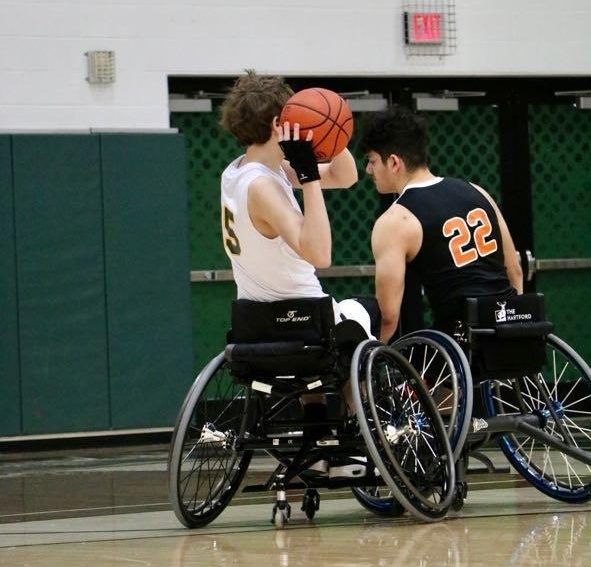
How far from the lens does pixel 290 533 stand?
4309mm

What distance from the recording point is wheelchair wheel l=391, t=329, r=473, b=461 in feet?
14.6

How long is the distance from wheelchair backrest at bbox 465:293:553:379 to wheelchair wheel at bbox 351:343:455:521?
1.11 ft

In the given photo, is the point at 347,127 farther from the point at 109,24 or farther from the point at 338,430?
the point at 109,24

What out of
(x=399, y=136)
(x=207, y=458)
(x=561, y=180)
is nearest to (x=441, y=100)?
(x=561, y=180)

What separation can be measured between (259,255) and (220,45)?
445 centimetres

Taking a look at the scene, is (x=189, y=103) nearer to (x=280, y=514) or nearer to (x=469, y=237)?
(x=469, y=237)

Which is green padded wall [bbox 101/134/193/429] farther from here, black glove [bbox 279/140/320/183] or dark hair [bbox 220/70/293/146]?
black glove [bbox 279/140/320/183]

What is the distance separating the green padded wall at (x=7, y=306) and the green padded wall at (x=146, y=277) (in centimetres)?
54

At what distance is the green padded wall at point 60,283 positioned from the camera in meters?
8.33

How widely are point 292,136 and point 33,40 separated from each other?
4396mm

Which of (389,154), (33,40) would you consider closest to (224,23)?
(33,40)

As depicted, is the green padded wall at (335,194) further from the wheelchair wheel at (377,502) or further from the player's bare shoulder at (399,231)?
the wheelchair wheel at (377,502)

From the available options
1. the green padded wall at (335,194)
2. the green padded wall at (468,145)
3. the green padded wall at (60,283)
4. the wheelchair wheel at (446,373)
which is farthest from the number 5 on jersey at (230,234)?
the green padded wall at (468,145)

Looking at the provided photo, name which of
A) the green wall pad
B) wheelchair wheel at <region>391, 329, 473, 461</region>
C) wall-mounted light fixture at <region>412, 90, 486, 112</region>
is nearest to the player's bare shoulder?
wheelchair wheel at <region>391, 329, 473, 461</region>
